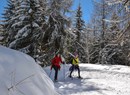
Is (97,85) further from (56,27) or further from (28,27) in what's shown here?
(28,27)

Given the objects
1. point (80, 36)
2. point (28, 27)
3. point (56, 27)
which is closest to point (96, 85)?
point (56, 27)

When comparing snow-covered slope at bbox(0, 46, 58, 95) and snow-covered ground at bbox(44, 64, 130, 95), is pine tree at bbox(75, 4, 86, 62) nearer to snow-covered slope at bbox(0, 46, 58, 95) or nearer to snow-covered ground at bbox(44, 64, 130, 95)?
snow-covered ground at bbox(44, 64, 130, 95)

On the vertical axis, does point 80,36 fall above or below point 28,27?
below

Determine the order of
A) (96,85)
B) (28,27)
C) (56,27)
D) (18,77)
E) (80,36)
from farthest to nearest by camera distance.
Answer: (80,36)
(28,27)
(56,27)
(96,85)
(18,77)

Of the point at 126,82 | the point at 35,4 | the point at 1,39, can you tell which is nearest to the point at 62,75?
the point at 126,82

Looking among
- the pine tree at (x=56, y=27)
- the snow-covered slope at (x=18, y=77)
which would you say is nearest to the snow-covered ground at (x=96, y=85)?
the pine tree at (x=56, y=27)

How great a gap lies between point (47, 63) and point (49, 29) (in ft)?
11.8

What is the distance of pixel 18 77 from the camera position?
13.9 ft

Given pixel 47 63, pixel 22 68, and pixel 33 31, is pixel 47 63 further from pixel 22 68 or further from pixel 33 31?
pixel 22 68

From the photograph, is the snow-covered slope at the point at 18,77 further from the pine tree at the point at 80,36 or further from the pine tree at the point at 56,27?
the pine tree at the point at 80,36

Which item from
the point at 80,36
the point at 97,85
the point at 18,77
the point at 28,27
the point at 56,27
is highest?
the point at 18,77

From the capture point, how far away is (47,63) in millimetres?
25281

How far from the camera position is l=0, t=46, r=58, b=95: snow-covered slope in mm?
3973

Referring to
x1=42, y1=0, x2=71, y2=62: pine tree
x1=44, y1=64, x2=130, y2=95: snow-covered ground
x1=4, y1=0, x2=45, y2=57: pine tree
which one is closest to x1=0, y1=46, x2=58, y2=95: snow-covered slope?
x1=44, y1=64, x2=130, y2=95: snow-covered ground
